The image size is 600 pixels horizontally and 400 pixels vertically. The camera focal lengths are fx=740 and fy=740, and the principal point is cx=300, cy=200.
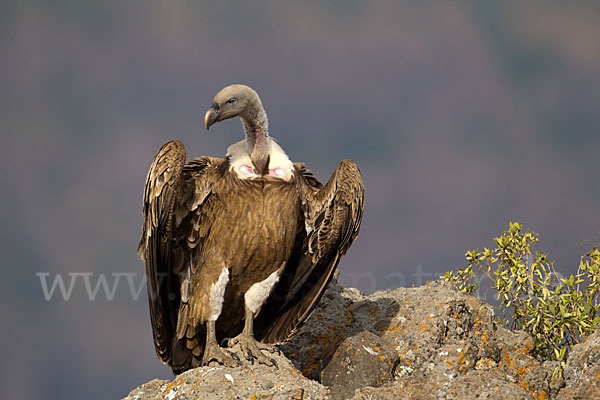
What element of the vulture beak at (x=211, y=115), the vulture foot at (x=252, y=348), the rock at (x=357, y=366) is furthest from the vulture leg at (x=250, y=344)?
the vulture beak at (x=211, y=115)

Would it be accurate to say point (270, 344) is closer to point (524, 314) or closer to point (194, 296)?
point (194, 296)

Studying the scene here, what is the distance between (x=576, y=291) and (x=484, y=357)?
1.54m

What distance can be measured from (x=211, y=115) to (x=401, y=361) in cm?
337

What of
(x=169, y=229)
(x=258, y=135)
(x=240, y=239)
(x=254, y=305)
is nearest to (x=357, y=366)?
(x=254, y=305)

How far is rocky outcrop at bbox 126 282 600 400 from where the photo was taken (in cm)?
676

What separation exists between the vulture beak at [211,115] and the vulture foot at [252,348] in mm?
2356

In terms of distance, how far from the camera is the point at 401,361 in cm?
804

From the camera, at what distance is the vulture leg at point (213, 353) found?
25.5 ft

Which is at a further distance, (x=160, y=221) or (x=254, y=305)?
(x=254, y=305)

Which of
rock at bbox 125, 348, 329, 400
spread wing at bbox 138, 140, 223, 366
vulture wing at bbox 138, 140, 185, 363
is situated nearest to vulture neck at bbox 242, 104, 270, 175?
spread wing at bbox 138, 140, 223, 366

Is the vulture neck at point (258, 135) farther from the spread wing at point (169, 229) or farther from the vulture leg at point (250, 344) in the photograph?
the vulture leg at point (250, 344)

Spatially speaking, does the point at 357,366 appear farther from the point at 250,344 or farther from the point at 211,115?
the point at 211,115

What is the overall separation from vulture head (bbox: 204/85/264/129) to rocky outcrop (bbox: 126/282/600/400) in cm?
256

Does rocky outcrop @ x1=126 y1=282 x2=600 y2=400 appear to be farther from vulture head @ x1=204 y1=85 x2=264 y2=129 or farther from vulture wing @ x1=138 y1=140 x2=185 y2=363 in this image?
vulture head @ x1=204 y1=85 x2=264 y2=129
